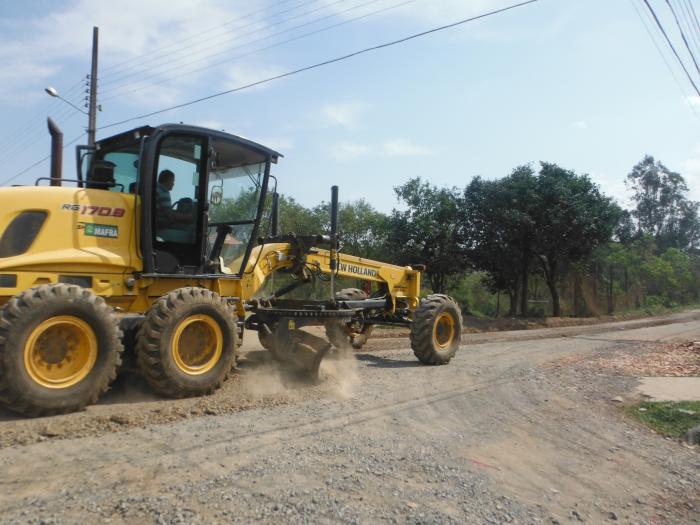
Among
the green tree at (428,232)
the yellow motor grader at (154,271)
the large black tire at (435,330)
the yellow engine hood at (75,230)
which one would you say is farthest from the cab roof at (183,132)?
the green tree at (428,232)

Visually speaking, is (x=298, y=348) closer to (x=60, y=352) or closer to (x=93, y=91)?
(x=60, y=352)

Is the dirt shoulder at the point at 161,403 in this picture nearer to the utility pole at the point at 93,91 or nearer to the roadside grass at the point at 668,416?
the roadside grass at the point at 668,416

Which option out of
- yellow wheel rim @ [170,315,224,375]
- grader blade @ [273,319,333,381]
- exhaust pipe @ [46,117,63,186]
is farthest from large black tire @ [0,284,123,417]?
exhaust pipe @ [46,117,63,186]

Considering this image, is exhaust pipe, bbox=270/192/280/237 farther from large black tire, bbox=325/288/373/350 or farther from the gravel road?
the gravel road

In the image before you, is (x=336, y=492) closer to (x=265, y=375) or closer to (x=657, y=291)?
(x=265, y=375)

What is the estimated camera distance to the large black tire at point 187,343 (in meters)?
6.04

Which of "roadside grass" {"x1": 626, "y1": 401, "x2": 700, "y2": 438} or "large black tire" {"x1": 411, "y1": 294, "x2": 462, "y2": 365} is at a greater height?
"large black tire" {"x1": 411, "y1": 294, "x2": 462, "y2": 365}

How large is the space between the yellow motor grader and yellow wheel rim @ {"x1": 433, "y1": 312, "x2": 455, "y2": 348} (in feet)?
6.08

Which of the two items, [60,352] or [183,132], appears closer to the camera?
[60,352]

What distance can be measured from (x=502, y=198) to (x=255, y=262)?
57.2 feet

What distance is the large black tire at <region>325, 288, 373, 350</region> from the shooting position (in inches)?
358

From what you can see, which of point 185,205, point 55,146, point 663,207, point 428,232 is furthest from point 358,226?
point 663,207

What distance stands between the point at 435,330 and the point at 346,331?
1508mm

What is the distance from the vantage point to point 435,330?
988 cm
